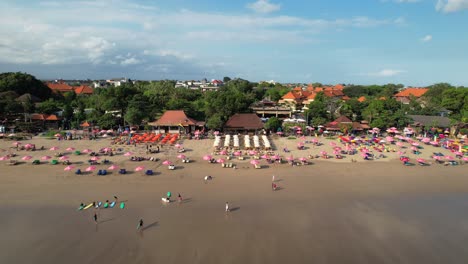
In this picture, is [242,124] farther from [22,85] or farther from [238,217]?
[22,85]

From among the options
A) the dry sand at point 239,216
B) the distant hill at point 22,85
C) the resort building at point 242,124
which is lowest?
the dry sand at point 239,216

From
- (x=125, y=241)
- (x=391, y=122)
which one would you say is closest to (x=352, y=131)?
(x=391, y=122)

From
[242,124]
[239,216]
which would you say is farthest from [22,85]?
[239,216]

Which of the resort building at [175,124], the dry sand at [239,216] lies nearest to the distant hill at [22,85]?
the resort building at [175,124]

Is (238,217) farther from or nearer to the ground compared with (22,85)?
nearer to the ground

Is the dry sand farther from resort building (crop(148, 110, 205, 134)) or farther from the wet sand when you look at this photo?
resort building (crop(148, 110, 205, 134))

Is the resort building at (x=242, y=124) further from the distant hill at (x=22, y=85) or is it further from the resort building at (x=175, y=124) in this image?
the distant hill at (x=22, y=85)

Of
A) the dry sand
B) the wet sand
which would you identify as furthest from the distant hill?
the dry sand

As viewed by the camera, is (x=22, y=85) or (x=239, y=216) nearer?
(x=239, y=216)
